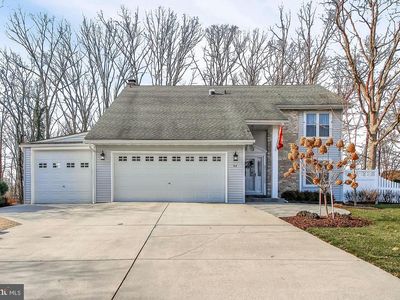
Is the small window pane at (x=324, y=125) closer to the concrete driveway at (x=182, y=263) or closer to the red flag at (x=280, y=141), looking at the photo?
the red flag at (x=280, y=141)

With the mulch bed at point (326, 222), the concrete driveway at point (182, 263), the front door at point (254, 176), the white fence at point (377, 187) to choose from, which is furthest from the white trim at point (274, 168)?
the concrete driveway at point (182, 263)

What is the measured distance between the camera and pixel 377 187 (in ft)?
58.6

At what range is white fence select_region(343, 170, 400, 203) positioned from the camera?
58.6 feet

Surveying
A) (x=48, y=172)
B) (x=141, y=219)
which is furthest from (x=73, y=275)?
(x=48, y=172)

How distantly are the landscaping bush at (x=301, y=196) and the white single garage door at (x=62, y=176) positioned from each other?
951 cm

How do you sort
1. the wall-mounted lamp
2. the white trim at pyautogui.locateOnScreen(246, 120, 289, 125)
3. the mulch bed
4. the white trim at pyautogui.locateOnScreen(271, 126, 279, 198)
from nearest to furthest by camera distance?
the mulch bed, the wall-mounted lamp, the white trim at pyautogui.locateOnScreen(271, 126, 279, 198), the white trim at pyautogui.locateOnScreen(246, 120, 289, 125)

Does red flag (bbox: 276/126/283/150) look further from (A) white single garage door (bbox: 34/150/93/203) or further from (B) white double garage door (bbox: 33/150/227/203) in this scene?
(A) white single garage door (bbox: 34/150/93/203)

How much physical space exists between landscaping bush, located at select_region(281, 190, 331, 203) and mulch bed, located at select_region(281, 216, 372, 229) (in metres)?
6.67

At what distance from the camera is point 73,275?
4988 millimetres

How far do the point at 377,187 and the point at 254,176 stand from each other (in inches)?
256

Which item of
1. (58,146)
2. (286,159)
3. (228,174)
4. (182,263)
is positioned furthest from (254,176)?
(182,263)

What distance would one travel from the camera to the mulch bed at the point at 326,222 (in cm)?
910

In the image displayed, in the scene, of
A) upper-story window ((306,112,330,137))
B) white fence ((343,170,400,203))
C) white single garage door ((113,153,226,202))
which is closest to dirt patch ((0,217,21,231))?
white single garage door ((113,153,226,202))

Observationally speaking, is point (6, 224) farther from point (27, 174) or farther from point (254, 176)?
point (254, 176)
